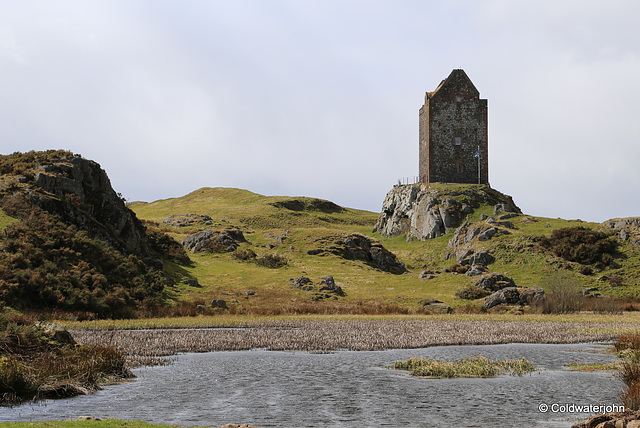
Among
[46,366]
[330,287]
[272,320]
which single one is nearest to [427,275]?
[330,287]

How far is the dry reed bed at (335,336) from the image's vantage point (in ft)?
100

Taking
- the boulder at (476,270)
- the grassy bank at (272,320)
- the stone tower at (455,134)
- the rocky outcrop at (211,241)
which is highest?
the stone tower at (455,134)

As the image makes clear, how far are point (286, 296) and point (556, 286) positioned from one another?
97.8 ft

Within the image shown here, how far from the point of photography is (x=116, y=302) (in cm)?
4825

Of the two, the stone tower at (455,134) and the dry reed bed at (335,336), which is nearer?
the dry reed bed at (335,336)

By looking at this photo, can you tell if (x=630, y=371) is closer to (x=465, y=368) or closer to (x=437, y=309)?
(x=465, y=368)

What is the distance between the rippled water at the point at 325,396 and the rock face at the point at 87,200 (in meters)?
37.3

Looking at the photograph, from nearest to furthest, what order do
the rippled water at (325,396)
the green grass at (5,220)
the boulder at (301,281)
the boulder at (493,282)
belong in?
the rippled water at (325,396) < the green grass at (5,220) < the boulder at (493,282) < the boulder at (301,281)

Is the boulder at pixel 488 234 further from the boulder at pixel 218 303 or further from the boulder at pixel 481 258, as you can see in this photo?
the boulder at pixel 218 303

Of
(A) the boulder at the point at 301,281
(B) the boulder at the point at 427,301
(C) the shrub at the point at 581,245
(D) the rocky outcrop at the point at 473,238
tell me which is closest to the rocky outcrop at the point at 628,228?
(C) the shrub at the point at 581,245

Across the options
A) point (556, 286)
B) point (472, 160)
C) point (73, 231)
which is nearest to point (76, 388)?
point (73, 231)

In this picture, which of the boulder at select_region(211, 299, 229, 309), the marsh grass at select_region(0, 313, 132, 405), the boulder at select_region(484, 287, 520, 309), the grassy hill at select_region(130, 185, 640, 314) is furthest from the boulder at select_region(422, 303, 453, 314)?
the marsh grass at select_region(0, 313, 132, 405)

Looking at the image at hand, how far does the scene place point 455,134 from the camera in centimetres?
12294

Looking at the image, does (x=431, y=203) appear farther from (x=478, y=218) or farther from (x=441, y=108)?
(x=441, y=108)
